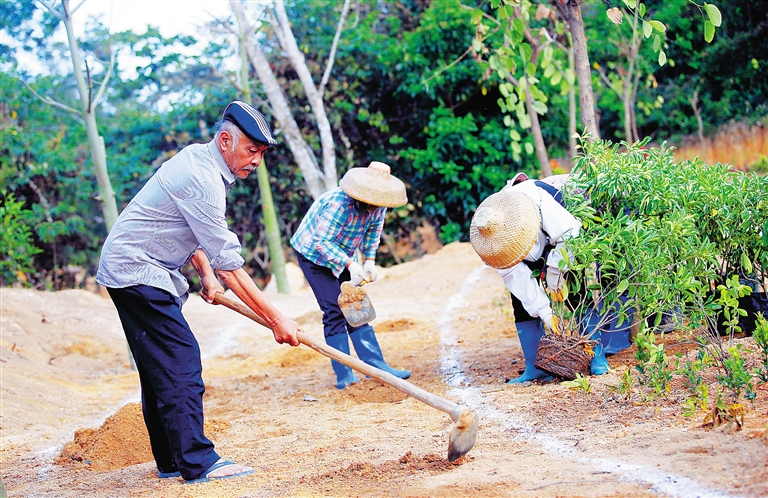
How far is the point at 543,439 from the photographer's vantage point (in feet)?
13.9

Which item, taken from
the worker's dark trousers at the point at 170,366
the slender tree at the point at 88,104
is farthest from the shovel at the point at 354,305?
the slender tree at the point at 88,104

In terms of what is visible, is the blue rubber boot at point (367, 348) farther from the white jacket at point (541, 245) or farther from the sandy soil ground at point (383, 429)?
the white jacket at point (541, 245)

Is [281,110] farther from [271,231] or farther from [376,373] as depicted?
[376,373]

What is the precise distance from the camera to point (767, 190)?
5418mm

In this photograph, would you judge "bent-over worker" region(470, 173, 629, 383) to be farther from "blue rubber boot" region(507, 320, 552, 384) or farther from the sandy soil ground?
the sandy soil ground

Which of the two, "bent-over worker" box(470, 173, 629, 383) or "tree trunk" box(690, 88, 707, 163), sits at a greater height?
"bent-over worker" box(470, 173, 629, 383)

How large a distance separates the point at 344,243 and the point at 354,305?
0.54m

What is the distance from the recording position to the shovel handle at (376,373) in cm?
421

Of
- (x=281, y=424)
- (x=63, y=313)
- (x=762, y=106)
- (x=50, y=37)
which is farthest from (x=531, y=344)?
(x=50, y=37)

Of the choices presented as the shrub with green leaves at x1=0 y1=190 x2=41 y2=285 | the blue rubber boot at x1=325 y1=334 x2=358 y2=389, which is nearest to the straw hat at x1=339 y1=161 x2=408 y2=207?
the blue rubber boot at x1=325 y1=334 x2=358 y2=389

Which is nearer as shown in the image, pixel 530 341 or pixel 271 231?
pixel 530 341

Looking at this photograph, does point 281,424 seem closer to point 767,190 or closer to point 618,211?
point 618,211

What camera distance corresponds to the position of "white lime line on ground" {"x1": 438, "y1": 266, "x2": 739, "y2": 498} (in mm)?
3141

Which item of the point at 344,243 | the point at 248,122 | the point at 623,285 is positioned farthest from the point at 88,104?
the point at 623,285
